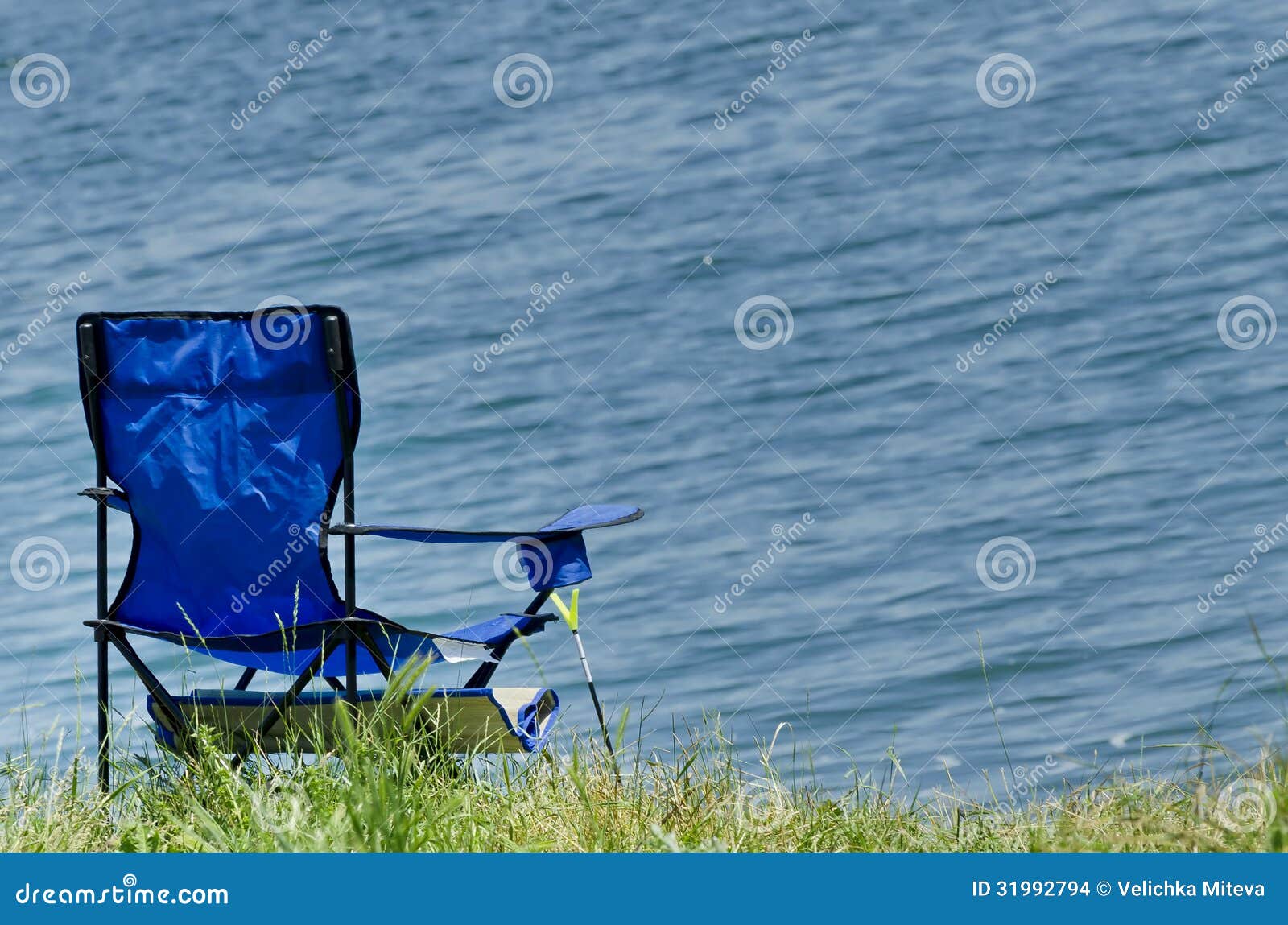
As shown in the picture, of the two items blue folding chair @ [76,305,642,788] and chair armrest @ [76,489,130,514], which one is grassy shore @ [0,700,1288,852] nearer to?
blue folding chair @ [76,305,642,788]

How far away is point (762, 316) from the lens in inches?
265

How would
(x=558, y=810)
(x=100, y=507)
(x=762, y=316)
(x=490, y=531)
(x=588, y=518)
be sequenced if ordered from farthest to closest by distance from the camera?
(x=762, y=316), (x=100, y=507), (x=588, y=518), (x=490, y=531), (x=558, y=810)

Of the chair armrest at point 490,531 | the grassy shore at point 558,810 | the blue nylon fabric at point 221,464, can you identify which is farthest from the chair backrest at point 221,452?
the grassy shore at point 558,810

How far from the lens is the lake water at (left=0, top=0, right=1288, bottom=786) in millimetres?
4266

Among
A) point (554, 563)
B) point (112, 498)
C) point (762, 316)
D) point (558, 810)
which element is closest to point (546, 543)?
point (554, 563)

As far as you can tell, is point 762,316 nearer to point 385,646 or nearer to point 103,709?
point 385,646

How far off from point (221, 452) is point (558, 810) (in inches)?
38.6

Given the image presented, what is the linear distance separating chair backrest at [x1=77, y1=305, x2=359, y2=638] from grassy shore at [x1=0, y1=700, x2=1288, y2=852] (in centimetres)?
33

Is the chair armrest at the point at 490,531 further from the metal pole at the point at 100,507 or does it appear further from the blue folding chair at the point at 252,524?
the metal pole at the point at 100,507

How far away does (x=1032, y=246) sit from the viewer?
23.4 feet

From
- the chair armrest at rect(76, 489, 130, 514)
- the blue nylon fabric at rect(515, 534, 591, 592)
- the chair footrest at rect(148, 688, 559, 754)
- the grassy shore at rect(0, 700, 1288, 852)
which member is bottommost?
the grassy shore at rect(0, 700, 1288, 852)

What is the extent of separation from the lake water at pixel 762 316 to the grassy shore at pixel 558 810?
33 centimetres

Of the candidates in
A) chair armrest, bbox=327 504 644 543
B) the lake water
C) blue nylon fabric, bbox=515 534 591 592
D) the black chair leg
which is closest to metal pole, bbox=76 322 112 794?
the black chair leg

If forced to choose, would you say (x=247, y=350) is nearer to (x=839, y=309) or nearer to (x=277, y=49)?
(x=839, y=309)
